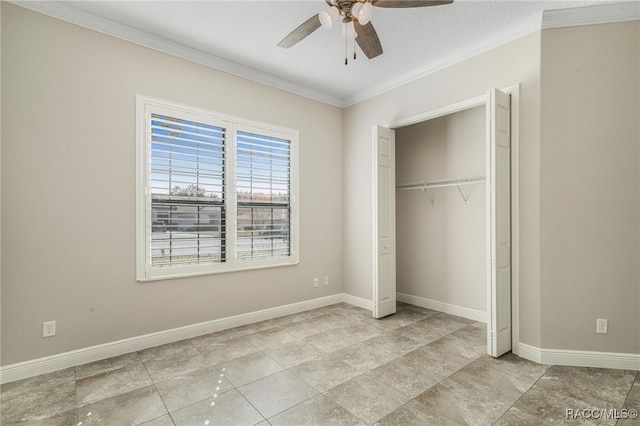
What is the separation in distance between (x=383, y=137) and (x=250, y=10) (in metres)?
2.12

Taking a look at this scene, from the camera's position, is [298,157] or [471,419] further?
[298,157]

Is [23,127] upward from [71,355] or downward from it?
upward

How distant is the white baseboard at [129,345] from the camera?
2.62m

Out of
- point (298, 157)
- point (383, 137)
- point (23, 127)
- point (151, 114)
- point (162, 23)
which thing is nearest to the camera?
point (23, 127)

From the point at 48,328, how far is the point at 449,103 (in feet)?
14.8

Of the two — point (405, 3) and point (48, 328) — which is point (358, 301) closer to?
point (48, 328)

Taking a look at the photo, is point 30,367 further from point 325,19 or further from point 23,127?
point 325,19

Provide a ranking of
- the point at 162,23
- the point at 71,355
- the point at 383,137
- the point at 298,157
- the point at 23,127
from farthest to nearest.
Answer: the point at 298,157 < the point at 383,137 < the point at 162,23 < the point at 71,355 < the point at 23,127

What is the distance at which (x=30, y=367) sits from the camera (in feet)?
8.67

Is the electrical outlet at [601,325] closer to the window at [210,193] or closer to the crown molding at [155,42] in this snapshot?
the window at [210,193]

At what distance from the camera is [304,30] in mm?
2475

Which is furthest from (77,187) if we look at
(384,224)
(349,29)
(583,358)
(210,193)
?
(583,358)

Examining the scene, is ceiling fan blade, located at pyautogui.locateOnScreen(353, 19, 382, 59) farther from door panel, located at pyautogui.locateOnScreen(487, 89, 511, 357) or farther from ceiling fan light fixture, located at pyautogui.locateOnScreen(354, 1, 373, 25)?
door panel, located at pyautogui.locateOnScreen(487, 89, 511, 357)

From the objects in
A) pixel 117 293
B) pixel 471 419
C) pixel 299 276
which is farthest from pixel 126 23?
pixel 471 419
